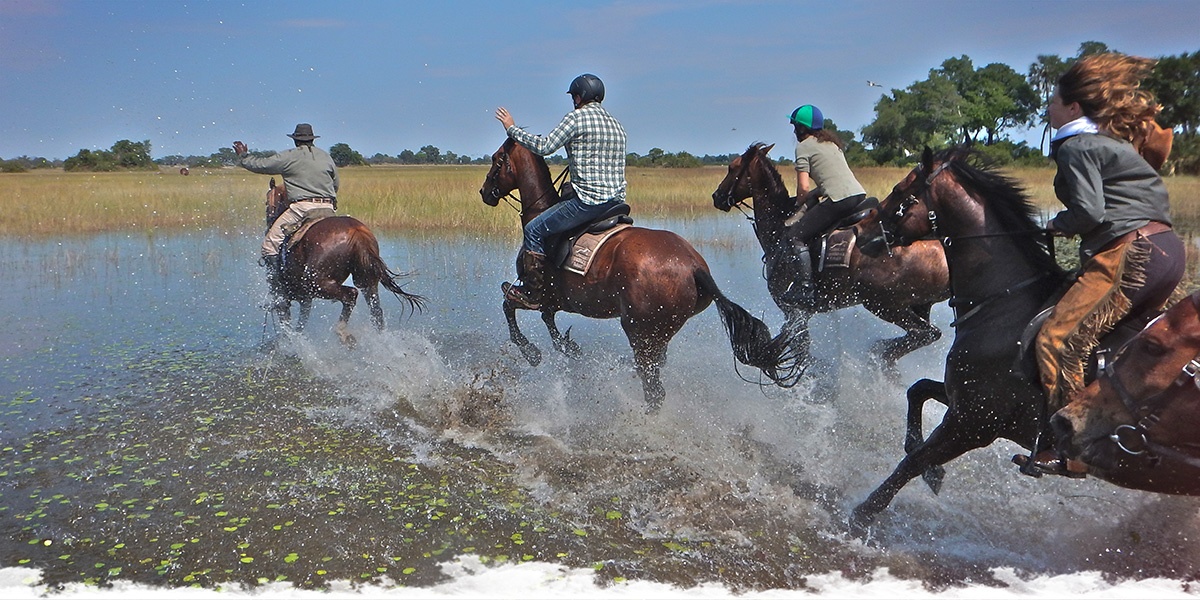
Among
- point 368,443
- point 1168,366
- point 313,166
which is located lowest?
point 368,443

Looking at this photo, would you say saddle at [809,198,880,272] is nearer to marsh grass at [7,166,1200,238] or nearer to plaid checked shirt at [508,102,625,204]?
plaid checked shirt at [508,102,625,204]

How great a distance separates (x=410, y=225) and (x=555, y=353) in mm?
13467

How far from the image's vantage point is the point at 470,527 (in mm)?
5473

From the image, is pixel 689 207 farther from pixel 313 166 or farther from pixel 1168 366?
pixel 1168 366

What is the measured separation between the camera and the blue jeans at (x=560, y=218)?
7.67 m

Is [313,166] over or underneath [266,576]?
over

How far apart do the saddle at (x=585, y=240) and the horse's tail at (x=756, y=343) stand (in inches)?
34.1

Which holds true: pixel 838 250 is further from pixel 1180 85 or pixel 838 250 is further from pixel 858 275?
pixel 1180 85

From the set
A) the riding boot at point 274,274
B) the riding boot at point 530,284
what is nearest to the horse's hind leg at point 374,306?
the riding boot at point 274,274

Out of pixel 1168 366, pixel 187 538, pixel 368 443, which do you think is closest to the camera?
pixel 1168 366

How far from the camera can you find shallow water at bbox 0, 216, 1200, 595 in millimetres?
4938

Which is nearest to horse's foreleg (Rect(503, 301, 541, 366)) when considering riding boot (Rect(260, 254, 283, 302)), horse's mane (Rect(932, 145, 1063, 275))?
riding boot (Rect(260, 254, 283, 302))

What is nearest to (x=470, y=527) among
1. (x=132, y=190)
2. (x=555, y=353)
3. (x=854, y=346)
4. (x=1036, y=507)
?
(x=1036, y=507)

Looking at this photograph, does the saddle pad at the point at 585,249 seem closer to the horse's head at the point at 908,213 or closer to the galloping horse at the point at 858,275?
the galloping horse at the point at 858,275
